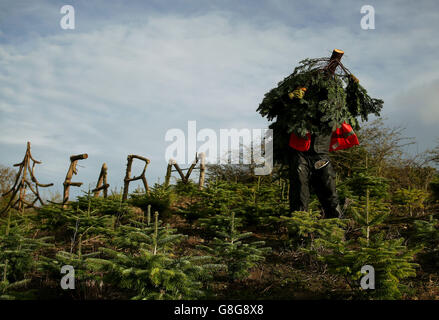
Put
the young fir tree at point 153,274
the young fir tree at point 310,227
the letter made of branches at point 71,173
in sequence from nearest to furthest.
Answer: the young fir tree at point 153,274, the young fir tree at point 310,227, the letter made of branches at point 71,173

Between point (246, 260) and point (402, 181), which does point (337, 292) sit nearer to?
point (246, 260)

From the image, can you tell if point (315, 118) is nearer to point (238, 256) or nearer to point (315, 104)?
point (315, 104)

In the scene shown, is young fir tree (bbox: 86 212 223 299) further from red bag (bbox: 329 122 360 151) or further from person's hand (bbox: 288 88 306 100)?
red bag (bbox: 329 122 360 151)

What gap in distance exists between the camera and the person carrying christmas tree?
21.6 feet

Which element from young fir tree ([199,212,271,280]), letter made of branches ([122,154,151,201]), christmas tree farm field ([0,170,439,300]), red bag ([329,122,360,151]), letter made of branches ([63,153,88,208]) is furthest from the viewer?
letter made of branches ([122,154,151,201])

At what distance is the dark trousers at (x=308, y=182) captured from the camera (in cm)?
671

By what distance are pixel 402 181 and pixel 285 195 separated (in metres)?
5.61

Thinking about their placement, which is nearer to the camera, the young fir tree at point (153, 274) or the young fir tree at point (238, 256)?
the young fir tree at point (153, 274)

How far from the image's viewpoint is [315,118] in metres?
6.79

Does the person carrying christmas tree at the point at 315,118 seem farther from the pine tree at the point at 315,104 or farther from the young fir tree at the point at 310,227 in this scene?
the young fir tree at the point at 310,227

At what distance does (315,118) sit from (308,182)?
120 centimetres

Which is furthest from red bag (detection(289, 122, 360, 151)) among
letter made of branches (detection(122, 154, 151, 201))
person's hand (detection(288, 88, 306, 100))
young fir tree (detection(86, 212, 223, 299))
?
letter made of branches (detection(122, 154, 151, 201))

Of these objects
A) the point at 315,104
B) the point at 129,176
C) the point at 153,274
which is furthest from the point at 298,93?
the point at 129,176

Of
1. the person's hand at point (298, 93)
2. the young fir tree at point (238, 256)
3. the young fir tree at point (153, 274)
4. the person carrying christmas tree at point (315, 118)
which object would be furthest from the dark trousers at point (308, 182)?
the young fir tree at point (153, 274)
